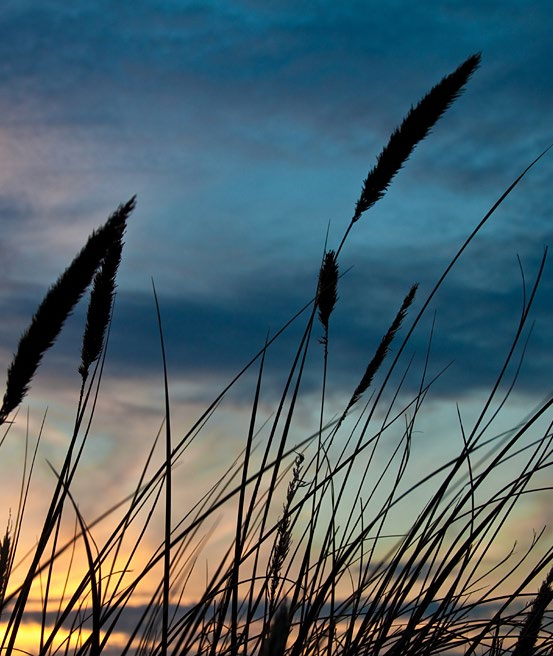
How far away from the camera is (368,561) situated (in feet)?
8.67

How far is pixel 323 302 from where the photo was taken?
2531 millimetres

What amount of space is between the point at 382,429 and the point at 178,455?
85 centimetres

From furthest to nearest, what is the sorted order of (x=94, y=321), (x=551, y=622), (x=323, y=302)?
(x=323, y=302) → (x=551, y=622) → (x=94, y=321)

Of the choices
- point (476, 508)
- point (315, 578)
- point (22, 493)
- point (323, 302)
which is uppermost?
point (323, 302)

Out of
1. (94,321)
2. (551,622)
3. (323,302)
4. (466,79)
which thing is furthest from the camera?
(323,302)

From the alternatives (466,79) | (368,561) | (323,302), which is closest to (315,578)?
(368,561)

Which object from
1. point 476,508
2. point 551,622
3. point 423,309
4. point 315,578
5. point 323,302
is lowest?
point 551,622

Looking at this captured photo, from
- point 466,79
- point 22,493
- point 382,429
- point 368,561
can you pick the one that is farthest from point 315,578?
point 466,79

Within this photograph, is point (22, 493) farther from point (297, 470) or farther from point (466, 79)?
point (466, 79)

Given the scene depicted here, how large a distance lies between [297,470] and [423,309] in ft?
3.33

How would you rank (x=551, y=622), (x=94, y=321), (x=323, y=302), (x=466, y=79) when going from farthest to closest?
1. (x=323, y=302)
2. (x=551, y=622)
3. (x=466, y=79)
4. (x=94, y=321)

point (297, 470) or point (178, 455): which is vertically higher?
point (297, 470)

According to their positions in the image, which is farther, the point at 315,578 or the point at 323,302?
the point at 323,302

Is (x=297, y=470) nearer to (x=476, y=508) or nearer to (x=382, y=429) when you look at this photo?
(x=382, y=429)
